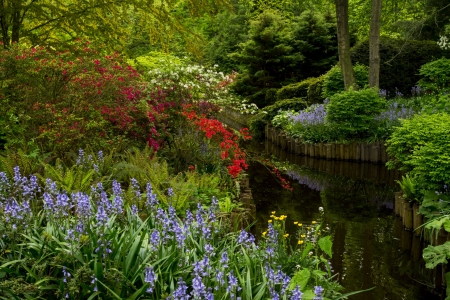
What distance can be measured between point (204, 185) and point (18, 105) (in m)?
2.61

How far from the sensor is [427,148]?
7.39 meters

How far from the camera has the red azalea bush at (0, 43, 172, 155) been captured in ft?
22.4

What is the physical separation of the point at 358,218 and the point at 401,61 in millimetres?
11357

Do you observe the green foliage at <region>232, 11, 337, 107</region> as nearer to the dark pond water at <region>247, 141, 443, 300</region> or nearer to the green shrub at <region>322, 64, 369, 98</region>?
the green shrub at <region>322, 64, 369, 98</region>

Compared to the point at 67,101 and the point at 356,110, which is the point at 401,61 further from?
the point at 67,101

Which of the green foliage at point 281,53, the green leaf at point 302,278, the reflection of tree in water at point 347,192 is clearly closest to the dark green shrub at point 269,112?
the green foliage at point 281,53

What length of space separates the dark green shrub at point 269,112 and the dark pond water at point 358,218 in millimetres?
4770

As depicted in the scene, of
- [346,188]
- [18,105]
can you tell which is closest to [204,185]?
[18,105]

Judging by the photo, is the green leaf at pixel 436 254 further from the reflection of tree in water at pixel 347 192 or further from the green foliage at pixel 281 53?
the green foliage at pixel 281 53

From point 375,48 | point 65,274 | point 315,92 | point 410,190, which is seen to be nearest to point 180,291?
point 65,274

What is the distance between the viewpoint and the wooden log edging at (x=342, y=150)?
43.3 ft

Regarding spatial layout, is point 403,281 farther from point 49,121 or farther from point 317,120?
point 317,120

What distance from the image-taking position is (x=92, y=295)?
3.39 meters

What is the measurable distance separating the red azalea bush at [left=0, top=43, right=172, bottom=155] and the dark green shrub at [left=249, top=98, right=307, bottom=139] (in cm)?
1075
